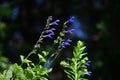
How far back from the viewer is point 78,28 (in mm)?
14031

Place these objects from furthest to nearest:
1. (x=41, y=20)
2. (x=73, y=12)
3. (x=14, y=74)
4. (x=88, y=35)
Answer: (x=41, y=20)
(x=73, y=12)
(x=88, y=35)
(x=14, y=74)

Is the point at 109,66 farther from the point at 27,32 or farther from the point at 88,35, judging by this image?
the point at 27,32

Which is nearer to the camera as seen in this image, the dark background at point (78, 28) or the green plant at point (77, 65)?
the green plant at point (77, 65)

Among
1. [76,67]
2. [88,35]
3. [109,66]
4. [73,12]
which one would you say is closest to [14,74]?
[76,67]

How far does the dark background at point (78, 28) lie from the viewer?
1130 cm

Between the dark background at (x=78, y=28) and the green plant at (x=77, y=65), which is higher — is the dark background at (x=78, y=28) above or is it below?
above

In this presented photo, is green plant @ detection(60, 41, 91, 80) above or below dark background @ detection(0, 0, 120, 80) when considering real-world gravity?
below

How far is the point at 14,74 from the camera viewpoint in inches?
96.3

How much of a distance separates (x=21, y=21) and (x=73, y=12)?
1.80m

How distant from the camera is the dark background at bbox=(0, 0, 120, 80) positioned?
11.3m

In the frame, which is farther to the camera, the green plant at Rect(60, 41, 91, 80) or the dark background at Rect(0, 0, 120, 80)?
the dark background at Rect(0, 0, 120, 80)

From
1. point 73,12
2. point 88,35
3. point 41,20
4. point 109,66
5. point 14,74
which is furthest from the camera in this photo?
point 41,20

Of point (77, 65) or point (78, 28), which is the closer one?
point (77, 65)

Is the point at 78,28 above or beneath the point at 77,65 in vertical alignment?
above
